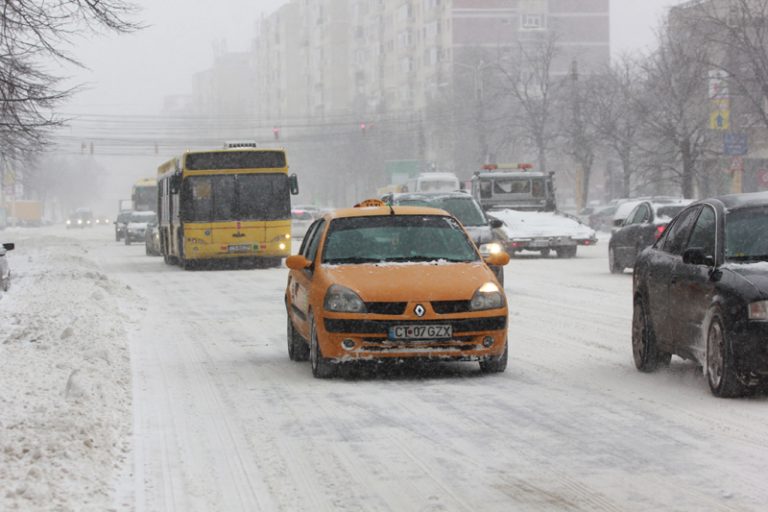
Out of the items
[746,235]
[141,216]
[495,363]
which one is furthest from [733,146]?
[746,235]

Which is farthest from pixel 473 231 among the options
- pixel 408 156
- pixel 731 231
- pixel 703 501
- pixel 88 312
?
pixel 408 156

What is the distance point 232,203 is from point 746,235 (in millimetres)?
23509

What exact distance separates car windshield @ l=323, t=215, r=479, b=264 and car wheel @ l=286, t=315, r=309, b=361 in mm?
1092

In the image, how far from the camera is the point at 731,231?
416 inches

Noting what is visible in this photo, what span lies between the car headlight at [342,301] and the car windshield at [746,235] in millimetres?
2823

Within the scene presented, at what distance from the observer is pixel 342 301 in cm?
1127

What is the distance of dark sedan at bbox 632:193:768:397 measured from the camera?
9664 millimetres

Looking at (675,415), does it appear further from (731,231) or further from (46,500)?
(46,500)

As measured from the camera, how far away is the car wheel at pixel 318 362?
Answer: 1142 centimetres

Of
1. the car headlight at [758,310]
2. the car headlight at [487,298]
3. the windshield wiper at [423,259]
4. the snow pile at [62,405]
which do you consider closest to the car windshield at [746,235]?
the car headlight at [758,310]

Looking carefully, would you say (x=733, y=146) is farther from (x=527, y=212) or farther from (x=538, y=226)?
(x=538, y=226)

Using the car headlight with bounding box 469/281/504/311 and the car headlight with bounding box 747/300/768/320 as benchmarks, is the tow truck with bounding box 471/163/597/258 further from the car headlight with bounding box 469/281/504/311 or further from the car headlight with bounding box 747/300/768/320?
the car headlight with bounding box 747/300/768/320

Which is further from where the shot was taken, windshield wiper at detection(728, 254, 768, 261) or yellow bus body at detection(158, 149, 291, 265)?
yellow bus body at detection(158, 149, 291, 265)

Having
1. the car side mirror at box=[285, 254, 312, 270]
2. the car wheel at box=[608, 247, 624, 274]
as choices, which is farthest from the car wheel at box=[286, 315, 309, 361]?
the car wheel at box=[608, 247, 624, 274]
